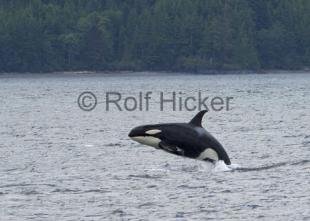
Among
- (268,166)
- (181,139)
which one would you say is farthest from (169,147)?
(268,166)

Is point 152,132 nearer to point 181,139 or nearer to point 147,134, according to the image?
point 147,134

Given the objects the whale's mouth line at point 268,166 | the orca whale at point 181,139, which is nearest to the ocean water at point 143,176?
the whale's mouth line at point 268,166

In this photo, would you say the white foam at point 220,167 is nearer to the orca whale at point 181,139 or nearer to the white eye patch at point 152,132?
the orca whale at point 181,139

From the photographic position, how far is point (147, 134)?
3794cm

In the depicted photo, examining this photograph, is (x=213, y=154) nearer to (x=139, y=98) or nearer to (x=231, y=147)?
(x=231, y=147)

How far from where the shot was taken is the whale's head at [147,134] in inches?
1494

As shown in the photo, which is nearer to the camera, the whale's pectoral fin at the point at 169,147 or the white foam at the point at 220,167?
the whale's pectoral fin at the point at 169,147

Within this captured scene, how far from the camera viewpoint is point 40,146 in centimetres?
5647

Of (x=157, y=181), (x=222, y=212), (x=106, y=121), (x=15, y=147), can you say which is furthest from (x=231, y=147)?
(x=106, y=121)

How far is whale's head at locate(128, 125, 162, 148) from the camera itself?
1494 inches

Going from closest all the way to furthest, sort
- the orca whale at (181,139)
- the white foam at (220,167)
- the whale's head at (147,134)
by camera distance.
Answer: the whale's head at (147,134), the orca whale at (181,139), the white foam at (220,167)

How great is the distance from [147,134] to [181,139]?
51.5 inches

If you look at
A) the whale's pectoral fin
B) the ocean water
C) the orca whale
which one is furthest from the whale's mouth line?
the whale's pectoral fin

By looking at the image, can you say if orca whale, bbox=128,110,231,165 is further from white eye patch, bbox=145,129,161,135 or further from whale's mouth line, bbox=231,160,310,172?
whale's mouth line, bbox=231,160,310,172
